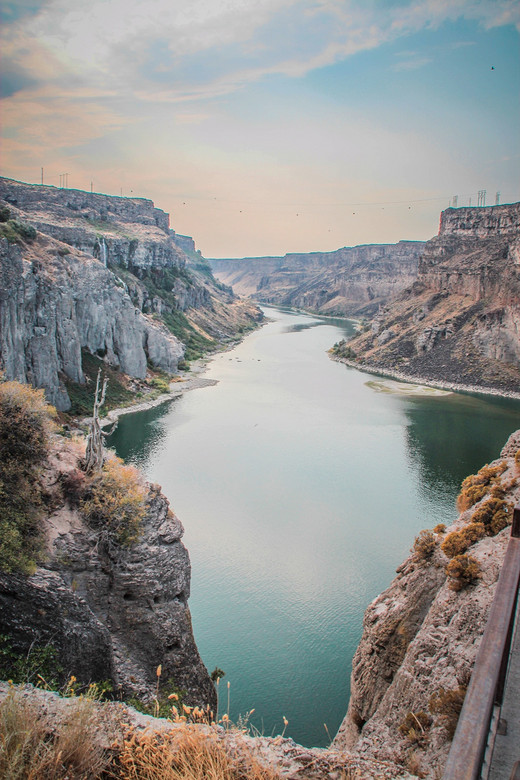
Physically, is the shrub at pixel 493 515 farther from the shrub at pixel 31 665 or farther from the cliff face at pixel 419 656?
the shrub at pixel 31 665

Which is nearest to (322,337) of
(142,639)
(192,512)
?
(192,512)

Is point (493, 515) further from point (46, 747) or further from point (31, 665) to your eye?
point (46, 747)

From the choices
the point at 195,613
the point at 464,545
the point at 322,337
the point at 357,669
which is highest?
the point at 322,337

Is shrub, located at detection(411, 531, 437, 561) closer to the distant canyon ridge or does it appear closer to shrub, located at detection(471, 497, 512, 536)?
shrub, located at detection(471, 497, 512, 536)

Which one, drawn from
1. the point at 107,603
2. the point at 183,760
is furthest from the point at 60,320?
the point at 183,760

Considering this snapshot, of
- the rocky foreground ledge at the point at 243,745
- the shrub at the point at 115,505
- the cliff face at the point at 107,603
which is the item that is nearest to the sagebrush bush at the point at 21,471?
the cliff face at the point at 107,603

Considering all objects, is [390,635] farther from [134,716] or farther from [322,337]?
[322,337]
